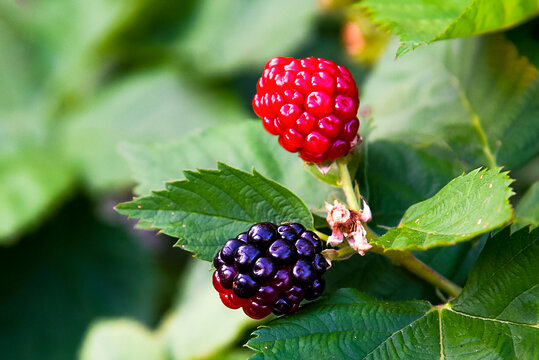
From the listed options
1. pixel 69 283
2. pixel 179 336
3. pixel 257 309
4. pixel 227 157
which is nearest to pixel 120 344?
pixel 179 336

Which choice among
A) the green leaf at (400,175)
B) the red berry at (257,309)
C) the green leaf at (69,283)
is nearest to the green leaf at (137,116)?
the green leaf at (69,283)

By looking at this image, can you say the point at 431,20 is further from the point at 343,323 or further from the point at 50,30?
the point at 50,30

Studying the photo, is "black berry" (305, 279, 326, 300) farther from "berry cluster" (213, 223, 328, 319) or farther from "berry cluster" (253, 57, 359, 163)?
"berry cluster" (253, 57, 359, 163)

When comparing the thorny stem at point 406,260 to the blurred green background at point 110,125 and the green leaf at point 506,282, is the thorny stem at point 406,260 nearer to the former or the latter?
the green leaf at point 506,282

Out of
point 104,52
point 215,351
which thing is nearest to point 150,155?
point 215,351

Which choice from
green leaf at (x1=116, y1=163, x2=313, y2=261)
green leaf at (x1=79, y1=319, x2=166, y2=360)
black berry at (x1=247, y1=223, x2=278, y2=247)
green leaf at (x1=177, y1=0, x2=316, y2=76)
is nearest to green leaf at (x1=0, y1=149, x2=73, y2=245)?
green leaf at (x1=79, y1=319, x2=166, y2=360)

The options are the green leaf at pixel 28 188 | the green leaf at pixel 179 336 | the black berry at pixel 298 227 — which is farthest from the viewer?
the green leaf at pixel 28 188

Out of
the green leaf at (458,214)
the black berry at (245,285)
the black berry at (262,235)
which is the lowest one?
the black berry at (245,285)
